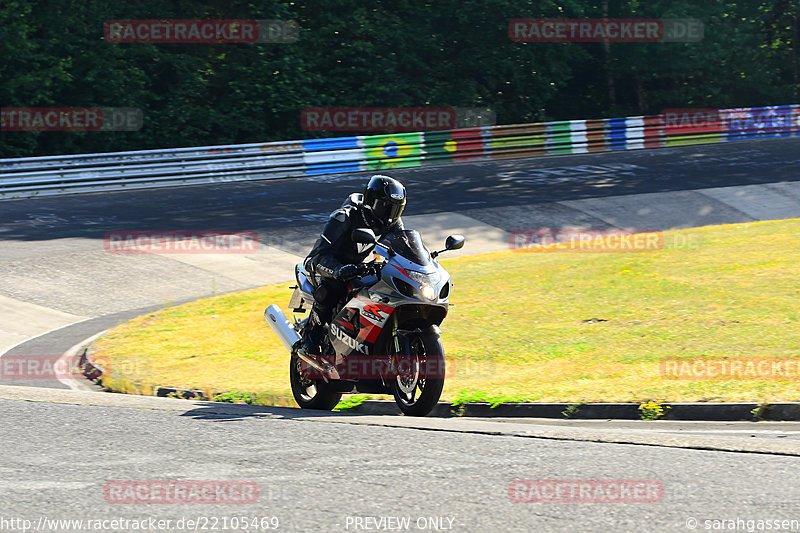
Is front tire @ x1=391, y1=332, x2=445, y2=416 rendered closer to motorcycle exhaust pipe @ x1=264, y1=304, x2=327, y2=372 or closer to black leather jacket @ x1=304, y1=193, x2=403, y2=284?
motorcycle exhaust pipe @ x1=264, y1=304, x2=327, y2=372

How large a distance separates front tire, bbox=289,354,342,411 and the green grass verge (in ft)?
2.44

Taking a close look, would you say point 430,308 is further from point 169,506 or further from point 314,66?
point 314,66

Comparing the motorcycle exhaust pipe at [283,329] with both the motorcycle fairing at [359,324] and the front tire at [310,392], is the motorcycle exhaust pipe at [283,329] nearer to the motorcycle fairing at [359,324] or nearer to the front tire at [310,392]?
the front tire at [310,392]

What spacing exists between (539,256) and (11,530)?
14.8m

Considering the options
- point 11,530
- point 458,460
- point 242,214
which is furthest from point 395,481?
point 242,214

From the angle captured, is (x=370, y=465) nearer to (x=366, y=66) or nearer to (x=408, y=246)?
(x=408, y=246)

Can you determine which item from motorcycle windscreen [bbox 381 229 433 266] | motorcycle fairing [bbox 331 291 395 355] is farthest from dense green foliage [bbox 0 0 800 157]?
motorcycle windscreen [bbox 381 229 433 266]

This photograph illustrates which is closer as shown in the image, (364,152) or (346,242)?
(346,242)

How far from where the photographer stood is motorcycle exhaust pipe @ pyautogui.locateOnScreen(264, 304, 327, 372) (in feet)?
29.5

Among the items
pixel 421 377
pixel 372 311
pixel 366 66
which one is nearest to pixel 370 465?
pixel 421 377

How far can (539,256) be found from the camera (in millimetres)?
19219

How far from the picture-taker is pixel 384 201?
27.7ft

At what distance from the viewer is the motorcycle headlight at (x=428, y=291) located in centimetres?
783

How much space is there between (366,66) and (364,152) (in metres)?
6.79
